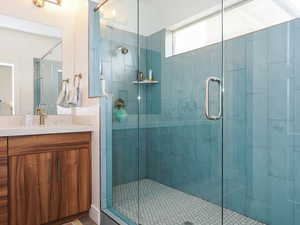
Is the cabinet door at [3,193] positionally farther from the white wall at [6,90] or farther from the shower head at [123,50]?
the shower head at [123,50]

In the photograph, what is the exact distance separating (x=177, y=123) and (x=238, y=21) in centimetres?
115

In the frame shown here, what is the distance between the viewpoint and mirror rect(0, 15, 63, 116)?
1827 millimetres

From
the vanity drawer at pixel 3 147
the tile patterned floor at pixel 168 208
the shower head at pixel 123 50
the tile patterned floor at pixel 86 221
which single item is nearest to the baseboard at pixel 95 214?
the tile patterned floor at pixel 86 221

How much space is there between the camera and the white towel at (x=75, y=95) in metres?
2.01

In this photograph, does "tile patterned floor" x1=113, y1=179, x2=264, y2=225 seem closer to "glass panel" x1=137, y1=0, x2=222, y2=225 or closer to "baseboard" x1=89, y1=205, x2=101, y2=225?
"glass panel" x1=137, y1=0, x2=222, y2=225

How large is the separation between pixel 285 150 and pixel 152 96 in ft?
4.69

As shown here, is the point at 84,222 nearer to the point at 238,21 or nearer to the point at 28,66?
the point at 28,66

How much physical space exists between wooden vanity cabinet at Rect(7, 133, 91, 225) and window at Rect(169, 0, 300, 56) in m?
1.44

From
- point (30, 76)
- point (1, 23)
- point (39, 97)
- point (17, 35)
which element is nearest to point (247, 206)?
point (39, 97)

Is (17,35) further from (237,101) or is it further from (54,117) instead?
(237,101)

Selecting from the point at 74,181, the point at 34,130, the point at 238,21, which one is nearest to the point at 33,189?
the point at 74,181

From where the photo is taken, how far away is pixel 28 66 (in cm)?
194

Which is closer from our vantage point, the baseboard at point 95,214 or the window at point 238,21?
the window at point 238,21

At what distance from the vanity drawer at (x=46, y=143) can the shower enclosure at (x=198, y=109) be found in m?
0.19
